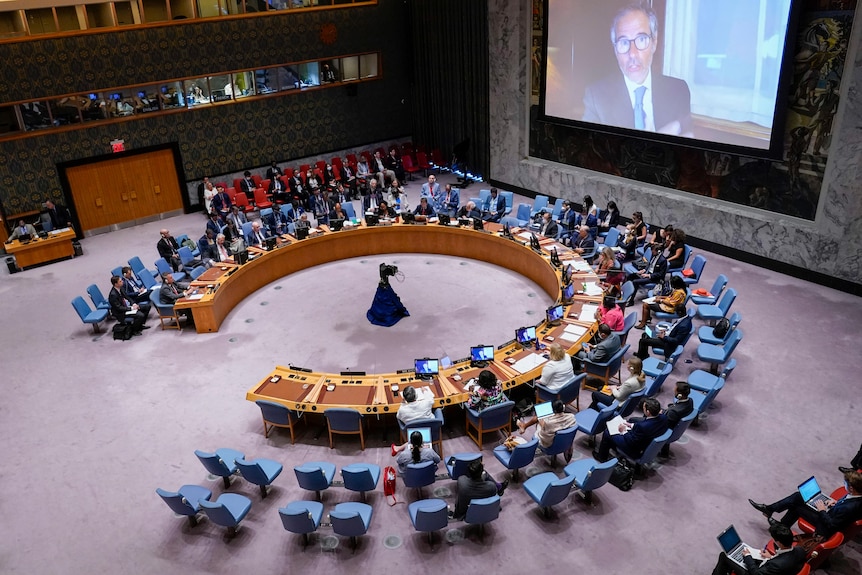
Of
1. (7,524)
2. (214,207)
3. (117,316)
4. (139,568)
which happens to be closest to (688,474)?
(139,568)

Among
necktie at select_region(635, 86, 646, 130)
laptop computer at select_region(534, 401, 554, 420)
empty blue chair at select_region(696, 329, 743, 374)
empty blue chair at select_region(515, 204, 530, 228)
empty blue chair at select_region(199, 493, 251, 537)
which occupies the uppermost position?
necktie at select_region(635, 86, 646, 130)

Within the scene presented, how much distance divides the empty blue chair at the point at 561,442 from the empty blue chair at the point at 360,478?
6.66 feet

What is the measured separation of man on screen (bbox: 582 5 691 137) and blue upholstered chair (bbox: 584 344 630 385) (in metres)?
6.72

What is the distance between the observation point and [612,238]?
520 inches

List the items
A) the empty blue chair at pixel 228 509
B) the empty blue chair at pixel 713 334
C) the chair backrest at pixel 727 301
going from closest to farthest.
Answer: the empty blue chair at pixel 228 509 < the empty blue chair at pixel 713 334 < the chair backrest at pixel 727 301

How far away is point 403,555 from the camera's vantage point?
6.85m

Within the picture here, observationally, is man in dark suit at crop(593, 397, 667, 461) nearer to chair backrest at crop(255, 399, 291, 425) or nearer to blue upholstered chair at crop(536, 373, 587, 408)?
blue upholstered chair at crop(536, 373, 587, 408)

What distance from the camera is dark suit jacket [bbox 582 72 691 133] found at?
539 inches

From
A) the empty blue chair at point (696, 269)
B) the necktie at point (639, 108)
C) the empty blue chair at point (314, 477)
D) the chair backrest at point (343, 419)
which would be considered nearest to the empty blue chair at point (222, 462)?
the empty blue chair at point (314, 477)

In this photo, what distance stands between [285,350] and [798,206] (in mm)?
9868

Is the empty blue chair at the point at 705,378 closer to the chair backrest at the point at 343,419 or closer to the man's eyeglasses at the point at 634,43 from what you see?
the chair backrest at the point at 343,419

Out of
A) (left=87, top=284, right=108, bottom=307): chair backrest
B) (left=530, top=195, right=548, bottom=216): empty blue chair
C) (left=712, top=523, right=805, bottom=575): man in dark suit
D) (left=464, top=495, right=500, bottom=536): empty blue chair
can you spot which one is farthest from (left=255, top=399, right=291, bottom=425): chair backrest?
(left=530, top=195, right=548, bottom=216): empty blue chair

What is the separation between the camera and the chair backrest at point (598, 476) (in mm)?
6949

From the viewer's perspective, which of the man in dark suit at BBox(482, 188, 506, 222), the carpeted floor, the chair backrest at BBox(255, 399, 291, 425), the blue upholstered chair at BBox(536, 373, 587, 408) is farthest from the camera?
the man in dark suit at BBox(482, 188, 506, 222)
